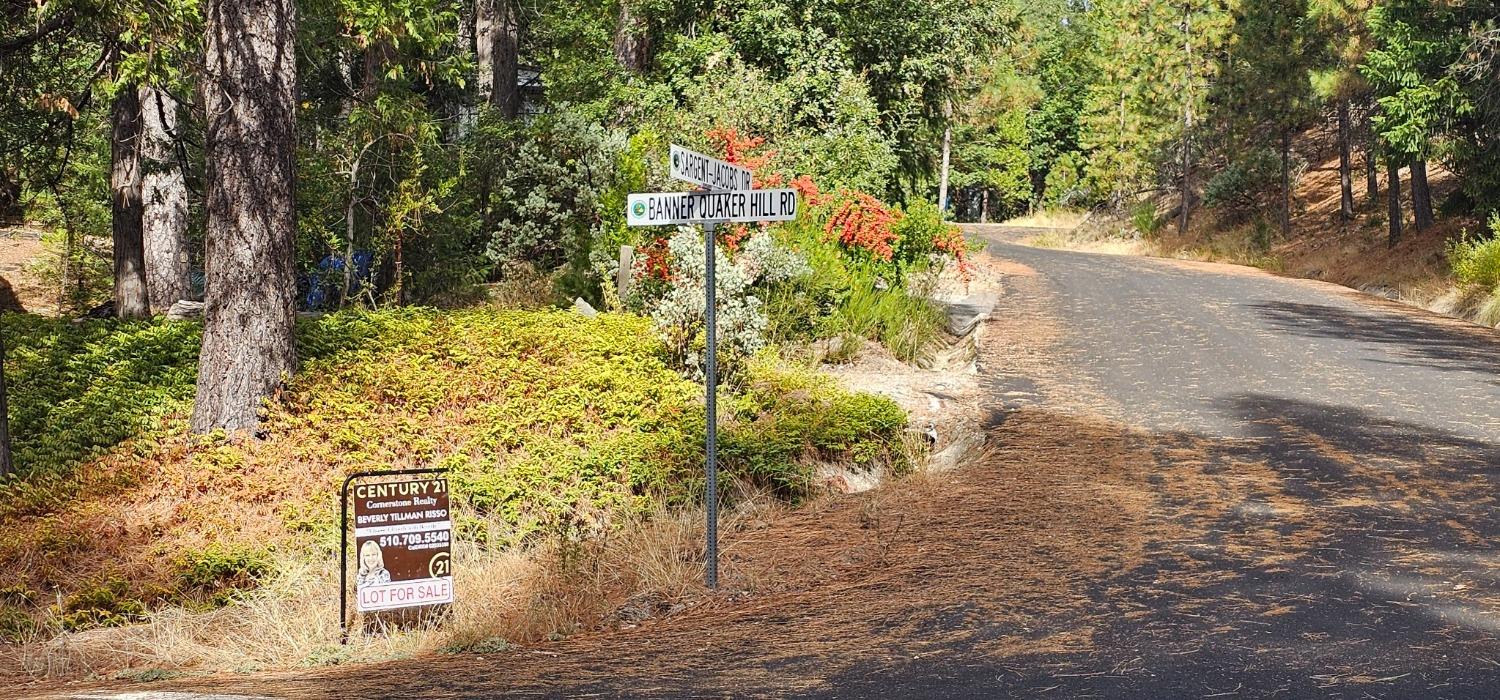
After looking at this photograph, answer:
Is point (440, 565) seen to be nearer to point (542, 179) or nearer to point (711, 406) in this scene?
point (711, 406)

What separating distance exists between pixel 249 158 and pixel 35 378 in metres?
3.13

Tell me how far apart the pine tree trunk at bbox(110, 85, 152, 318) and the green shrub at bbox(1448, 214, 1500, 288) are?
784 inches

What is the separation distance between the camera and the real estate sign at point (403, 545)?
24.3 feet

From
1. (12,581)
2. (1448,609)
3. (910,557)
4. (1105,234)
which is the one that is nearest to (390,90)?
(12,581)

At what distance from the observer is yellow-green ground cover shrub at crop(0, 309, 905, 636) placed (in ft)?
29.5

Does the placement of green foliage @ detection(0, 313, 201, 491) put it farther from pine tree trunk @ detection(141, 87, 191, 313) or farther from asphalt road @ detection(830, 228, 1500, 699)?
asphalt road @ detection(830, 228, 1500, 699)

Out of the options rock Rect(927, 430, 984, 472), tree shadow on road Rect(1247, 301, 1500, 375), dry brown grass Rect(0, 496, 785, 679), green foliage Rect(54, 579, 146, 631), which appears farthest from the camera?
tree shadow on road Rect(1247, 301, 1500, 375)

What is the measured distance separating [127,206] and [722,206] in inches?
472

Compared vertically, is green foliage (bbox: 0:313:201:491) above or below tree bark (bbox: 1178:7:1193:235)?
below

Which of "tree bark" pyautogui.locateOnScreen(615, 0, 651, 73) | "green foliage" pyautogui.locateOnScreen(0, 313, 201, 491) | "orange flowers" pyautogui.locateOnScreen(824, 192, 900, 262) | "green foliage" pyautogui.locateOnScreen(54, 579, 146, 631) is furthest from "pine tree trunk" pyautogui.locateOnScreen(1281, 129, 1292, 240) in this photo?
"green foliage" pyautogui.locateOnScreen(54, 579, 146, 631)

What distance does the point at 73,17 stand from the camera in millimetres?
10641

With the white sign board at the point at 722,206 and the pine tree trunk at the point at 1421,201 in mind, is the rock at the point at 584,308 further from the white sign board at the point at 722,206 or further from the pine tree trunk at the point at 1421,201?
the pine tree trunk at the point at 1421,201

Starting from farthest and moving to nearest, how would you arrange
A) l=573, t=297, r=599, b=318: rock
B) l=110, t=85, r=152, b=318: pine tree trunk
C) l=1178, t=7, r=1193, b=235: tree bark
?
l=1178, t=7, r=1193, b=235: tree bark, l=110, t=85, r=152, b=318: pine tree trunk, l=573, t=297, r=599, b=318: rock

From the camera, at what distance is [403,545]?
7.52 m
